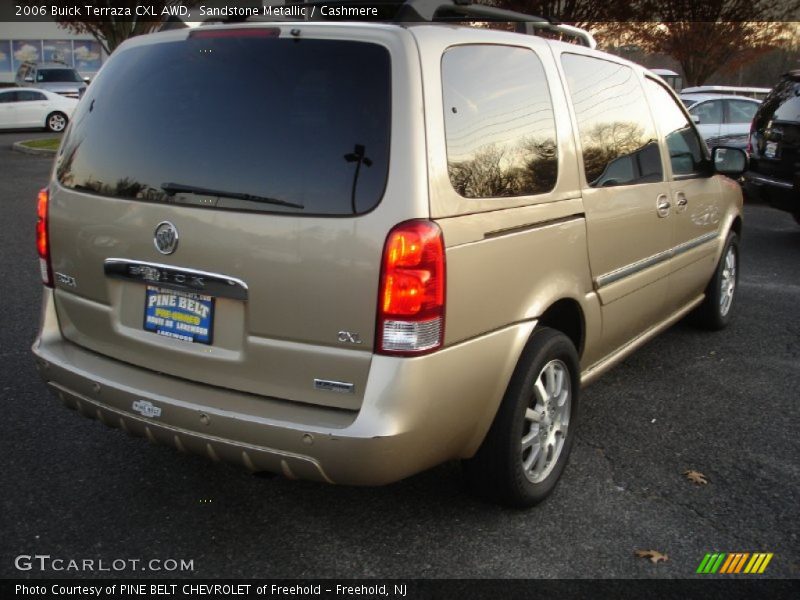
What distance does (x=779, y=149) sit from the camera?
30.2 feet

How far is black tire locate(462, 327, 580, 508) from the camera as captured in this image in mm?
3109

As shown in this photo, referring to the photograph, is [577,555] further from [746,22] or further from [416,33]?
[746,22]

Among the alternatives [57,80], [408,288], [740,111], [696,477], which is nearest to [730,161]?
[696,477]

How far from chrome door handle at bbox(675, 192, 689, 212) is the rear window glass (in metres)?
2.47

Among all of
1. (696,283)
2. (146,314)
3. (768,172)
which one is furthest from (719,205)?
(768,172)

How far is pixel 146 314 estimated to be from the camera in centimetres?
301

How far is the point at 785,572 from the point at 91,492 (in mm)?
2710

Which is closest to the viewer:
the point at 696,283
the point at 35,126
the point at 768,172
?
the point at 696,283

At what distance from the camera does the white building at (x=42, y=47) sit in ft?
145

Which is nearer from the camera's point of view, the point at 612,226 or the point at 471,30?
the point at 471,30

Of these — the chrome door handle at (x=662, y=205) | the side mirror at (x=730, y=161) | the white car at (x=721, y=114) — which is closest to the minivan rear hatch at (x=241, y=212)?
the chrome door handle at (x=662, y=205)

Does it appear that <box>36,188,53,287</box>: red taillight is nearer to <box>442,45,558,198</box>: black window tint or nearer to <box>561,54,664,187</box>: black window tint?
<box>442,45,558,198</box>: black window tint

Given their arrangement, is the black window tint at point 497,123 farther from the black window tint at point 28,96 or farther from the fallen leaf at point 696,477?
the black window tint at point 28,96
